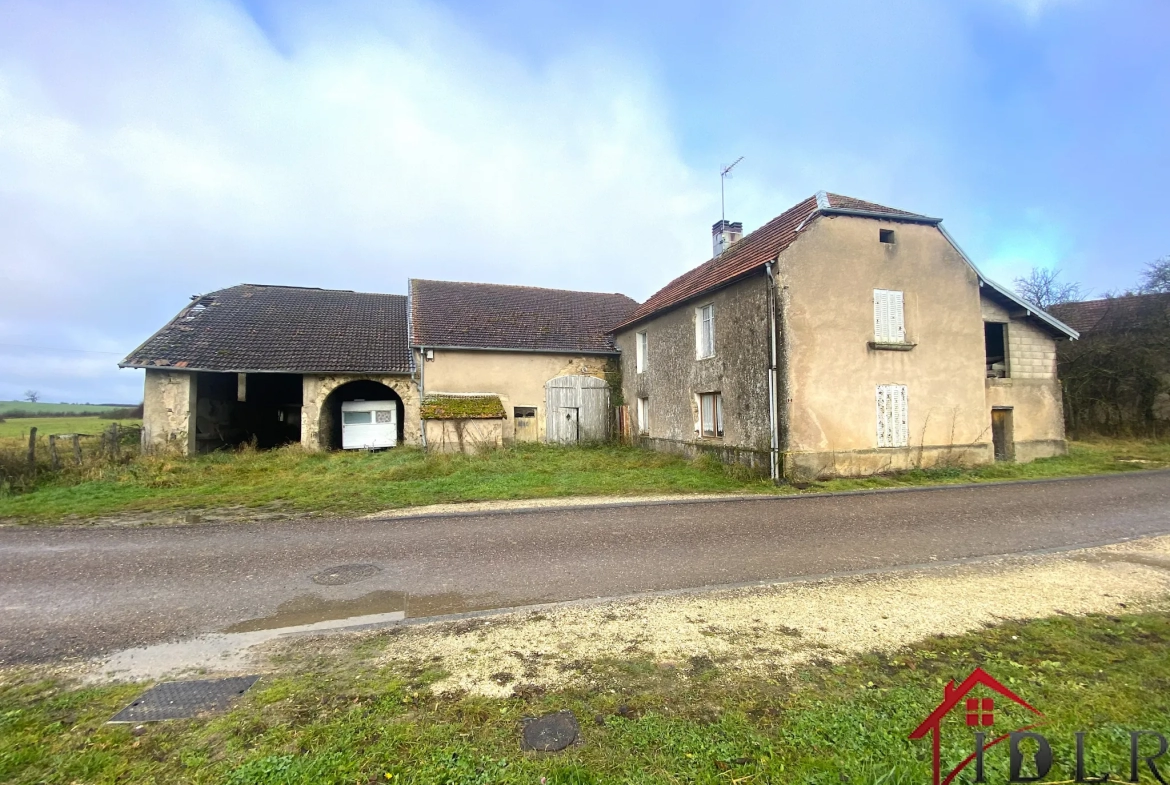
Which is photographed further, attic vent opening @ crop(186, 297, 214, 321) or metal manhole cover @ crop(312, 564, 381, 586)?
attic vent opening @ crop(186, 297, 214, 321)

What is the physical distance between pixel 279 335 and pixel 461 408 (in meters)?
7.67

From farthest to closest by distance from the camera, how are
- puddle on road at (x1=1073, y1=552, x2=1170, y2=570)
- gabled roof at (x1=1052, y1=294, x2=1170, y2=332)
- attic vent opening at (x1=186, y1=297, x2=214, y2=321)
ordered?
gabled roof at (x1=1052, y1=294, x2=1170, y2=332) → attic vent opening at (x1=186, y1=297, x2=214, y2=321) → puddle on road at (x1=1073, y1=552, x2=1170, y2=570)

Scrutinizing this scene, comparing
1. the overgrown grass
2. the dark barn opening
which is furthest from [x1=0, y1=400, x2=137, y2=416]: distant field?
the overgrown grass

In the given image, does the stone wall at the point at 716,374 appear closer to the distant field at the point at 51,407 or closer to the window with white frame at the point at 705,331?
the window with white frame at the point at 705,331

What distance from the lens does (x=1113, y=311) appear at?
21828mm

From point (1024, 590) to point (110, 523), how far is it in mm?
12114

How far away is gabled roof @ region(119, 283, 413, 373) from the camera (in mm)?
17000

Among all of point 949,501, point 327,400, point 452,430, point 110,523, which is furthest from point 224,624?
point 327,400

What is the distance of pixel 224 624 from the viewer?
14.6ft

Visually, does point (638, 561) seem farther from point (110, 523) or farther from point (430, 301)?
point (430, 301)

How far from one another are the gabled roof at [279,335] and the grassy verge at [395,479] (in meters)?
3.24

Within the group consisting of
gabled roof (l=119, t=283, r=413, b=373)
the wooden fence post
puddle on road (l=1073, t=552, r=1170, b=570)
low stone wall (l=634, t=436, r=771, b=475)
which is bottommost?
puddle on road (l=1073, t=552, r=1170, b=570)

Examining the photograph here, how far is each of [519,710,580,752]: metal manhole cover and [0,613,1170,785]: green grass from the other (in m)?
0.06

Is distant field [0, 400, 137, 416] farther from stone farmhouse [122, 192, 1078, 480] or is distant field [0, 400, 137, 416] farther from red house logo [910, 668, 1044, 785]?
red house logo [910, 668, 1044, 785]
